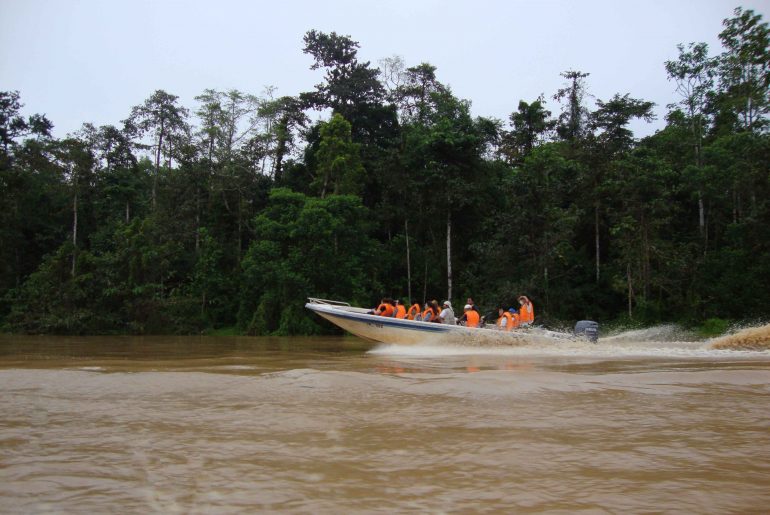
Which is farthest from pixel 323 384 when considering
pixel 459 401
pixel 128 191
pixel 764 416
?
pixel 128 191

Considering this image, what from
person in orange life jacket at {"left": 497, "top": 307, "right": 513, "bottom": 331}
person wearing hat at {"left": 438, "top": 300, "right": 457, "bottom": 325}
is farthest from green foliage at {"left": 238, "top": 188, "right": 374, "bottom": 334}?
person in orange life jacket at {"left": 497, "top": 307, "right": 513, "bottom": 331}

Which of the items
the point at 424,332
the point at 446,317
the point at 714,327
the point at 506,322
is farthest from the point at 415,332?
the point at 714,327

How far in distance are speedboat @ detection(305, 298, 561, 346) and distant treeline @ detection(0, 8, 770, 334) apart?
8.89 metres

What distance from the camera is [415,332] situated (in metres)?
12.8

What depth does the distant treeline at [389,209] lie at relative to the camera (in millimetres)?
21406

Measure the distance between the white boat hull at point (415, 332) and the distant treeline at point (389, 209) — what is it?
351 inches

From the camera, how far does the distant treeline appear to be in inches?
843

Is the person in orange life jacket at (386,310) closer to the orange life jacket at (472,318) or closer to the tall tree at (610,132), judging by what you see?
the orange life jacket at (472,318)

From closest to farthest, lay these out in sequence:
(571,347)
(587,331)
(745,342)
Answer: (745,342) → (571,347) → (587,331)

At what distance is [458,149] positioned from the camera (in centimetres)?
2412

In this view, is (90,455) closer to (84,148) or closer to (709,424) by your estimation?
(709,424)

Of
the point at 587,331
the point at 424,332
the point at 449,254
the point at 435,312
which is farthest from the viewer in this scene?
the point at 449,254

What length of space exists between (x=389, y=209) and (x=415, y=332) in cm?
1533

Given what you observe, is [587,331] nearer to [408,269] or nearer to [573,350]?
[573,350]
